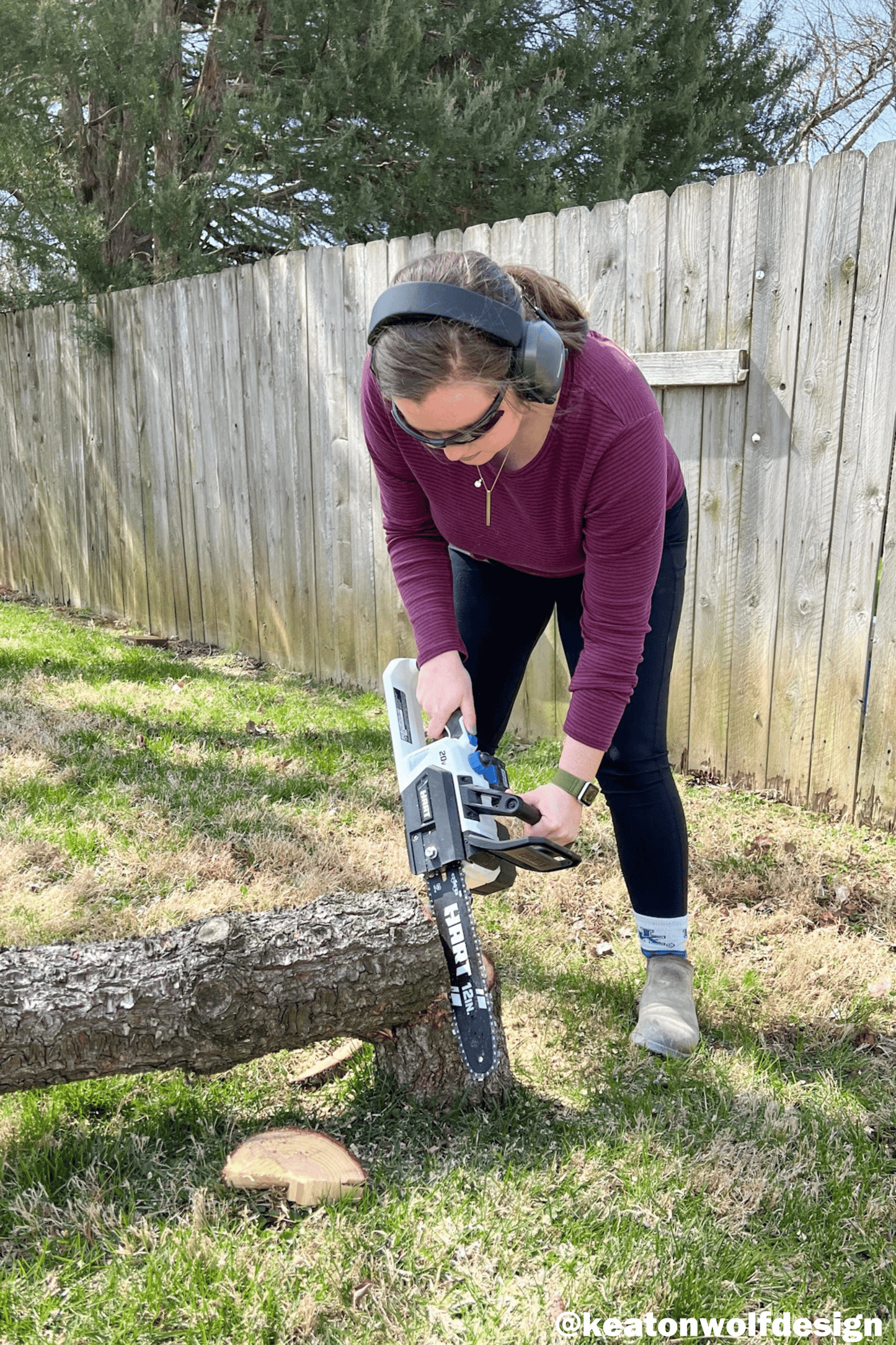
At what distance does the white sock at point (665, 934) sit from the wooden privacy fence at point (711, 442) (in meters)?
1.46

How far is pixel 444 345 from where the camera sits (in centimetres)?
158

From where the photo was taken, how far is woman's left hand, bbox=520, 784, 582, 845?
1.88 metres

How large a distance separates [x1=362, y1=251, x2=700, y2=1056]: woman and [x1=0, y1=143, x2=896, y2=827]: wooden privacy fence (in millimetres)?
1473

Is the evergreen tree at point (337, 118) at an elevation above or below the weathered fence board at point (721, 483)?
above

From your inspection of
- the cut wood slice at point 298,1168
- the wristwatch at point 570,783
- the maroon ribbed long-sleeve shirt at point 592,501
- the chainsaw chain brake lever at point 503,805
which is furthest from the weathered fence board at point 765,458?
the cut wood slice at point 298,1168

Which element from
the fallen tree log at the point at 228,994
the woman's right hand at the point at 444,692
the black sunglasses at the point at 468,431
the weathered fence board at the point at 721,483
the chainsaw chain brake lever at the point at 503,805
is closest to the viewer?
the black sunglasses at the point at 468,431

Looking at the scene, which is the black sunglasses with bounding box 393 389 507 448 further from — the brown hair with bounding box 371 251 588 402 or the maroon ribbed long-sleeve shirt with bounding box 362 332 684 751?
the maroon ribbed long-sleeve shirt with bounding box 362 332 684 751

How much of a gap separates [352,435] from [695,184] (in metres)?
2.11

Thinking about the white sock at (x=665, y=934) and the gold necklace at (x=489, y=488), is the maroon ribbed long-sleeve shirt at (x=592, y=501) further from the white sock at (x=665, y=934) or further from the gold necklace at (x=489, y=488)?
the white sock at (x=665, y=934)

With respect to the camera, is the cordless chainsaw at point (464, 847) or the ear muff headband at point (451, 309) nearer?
the ear muff headband at point (451, 309)

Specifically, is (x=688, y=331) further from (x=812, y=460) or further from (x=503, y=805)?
(x=503, y=805)

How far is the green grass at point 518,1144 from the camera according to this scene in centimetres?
164

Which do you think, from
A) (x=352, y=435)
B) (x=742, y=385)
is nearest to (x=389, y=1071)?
(x=742, y=385)

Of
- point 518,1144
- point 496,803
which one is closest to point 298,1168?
point 518,1144
